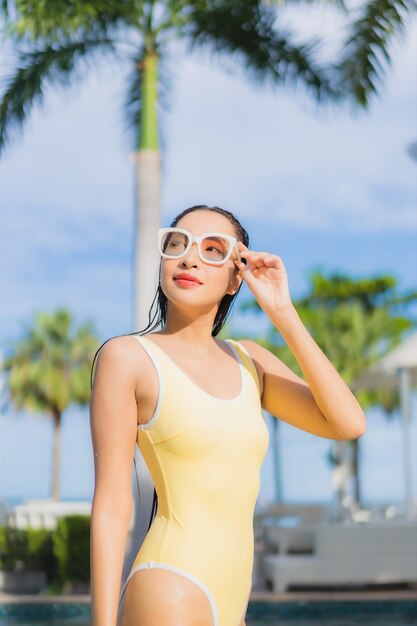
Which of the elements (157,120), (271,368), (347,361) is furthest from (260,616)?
(347,361)

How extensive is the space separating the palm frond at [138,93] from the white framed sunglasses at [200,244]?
475 inches

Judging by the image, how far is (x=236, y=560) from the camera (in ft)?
5.90

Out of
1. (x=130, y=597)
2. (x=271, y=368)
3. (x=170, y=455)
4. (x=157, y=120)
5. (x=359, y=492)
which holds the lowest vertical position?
(x=359, y=492)

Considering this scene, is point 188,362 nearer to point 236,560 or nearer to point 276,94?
point 236,560

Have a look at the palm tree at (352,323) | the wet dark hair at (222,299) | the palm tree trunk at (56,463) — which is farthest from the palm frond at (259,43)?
the palm tree trunk at (56,463)

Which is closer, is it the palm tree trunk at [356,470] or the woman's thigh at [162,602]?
the woman's thigh at [162,602]

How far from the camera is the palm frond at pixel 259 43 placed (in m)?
13.9

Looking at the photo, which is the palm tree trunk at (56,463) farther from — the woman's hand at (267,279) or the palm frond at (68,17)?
the woman's hand at (267,279)

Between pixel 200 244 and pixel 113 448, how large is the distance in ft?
1.52

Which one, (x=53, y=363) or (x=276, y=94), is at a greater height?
(x=276, y=94)

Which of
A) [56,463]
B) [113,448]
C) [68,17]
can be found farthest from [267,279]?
[56,463]

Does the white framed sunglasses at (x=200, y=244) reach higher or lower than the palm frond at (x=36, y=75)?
lower

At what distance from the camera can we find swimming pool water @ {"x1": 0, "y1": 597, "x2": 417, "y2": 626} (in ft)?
34.7

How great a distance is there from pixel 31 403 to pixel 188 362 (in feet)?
119
